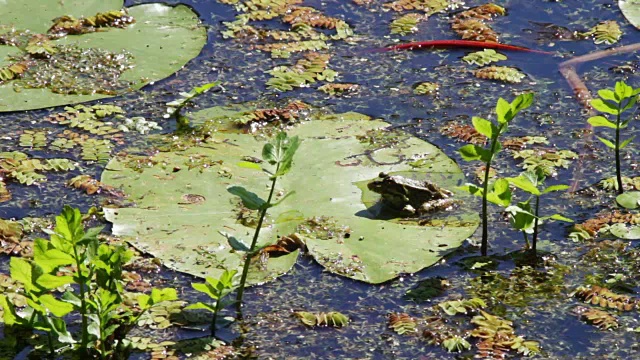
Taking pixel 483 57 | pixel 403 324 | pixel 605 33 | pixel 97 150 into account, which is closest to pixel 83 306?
pixel 403 324

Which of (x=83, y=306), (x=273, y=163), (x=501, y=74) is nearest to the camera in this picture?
(x=83, y=306)

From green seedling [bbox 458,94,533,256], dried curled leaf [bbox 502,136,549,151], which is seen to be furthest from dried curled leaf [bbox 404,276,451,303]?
dried curled leaf [bbox 502,136,549,151]

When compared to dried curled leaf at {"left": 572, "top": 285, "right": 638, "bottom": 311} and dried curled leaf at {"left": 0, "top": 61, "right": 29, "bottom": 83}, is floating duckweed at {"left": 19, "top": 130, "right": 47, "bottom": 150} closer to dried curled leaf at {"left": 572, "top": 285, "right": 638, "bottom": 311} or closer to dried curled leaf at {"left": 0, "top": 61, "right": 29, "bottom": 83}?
dried curled leaf at {"left": 0, "top": 61, "right": 29, "bottom": 83}

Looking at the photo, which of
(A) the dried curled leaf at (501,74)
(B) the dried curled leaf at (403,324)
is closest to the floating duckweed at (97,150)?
(B) the dried curled leaf at (403,324)

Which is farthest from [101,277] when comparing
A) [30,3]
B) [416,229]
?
[30,3]

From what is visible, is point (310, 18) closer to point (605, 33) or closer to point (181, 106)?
point (181, 106)

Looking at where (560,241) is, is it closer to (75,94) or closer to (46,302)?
(46,302)
